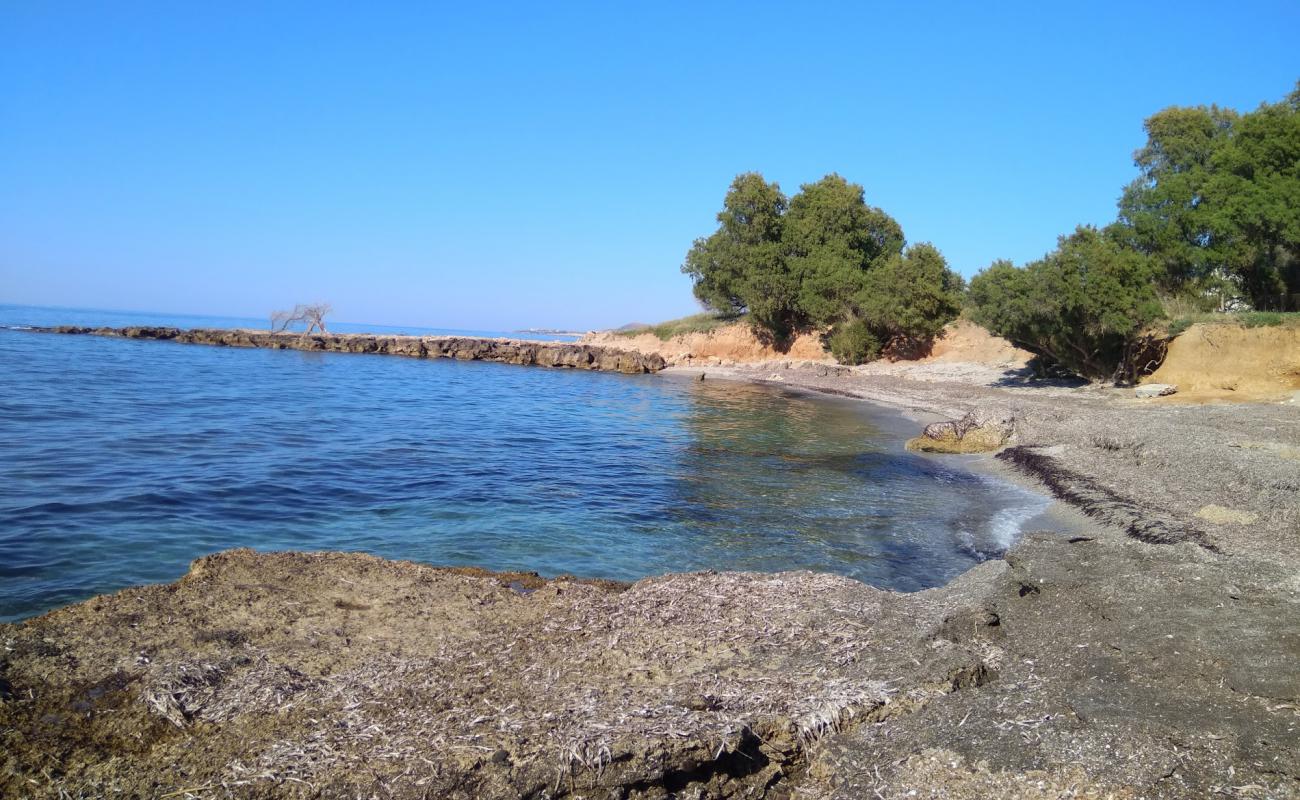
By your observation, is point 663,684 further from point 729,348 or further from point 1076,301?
point 729,348

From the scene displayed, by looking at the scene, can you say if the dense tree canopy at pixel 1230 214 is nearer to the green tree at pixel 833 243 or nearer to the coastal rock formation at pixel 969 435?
the coastal rock formation at pixel 969 435

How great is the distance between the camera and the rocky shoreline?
4.21m

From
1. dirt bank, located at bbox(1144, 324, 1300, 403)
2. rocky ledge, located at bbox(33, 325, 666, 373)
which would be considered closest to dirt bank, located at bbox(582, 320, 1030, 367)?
rocky ledge, located at bbox(33, 325, 666, 373)

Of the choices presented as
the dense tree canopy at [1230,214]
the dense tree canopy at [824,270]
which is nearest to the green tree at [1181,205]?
the dense tree canopy at [1230,214]

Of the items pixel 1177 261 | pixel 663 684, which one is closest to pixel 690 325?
pixel 1177 261

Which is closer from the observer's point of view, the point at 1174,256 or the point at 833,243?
the point at 1174,256

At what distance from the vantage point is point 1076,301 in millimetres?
27312

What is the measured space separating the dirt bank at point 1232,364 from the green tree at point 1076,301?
1.70 meters

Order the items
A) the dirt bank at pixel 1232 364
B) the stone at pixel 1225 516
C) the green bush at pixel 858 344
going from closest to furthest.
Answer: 1. the stone at pixel 1225 516
2. the dirt bank at pixel 1232 364
3. the green bush at pixel 858 344

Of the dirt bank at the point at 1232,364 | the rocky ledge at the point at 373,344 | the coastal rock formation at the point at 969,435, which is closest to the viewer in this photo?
the coastal rock formation at the point at 969,435

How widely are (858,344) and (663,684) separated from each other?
46.1 metres

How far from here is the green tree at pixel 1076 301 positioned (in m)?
27.0

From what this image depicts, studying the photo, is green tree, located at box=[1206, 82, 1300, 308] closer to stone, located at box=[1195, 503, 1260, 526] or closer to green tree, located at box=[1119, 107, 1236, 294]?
green tree, located at box=[1119, 107, 1236, 294]

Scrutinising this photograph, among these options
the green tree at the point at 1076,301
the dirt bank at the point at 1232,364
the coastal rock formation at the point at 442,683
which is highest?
the green tree at the point at 1076,301
